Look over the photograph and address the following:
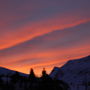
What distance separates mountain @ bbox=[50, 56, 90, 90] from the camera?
65.6 metres

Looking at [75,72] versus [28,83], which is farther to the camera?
[75,72]

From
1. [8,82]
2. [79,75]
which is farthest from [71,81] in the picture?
[8,82]

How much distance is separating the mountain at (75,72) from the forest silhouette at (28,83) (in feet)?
→ 106

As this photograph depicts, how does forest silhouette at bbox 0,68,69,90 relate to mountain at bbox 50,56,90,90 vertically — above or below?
below

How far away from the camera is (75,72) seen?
236 feet

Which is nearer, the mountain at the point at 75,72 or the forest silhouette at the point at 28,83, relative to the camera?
the forest silhouette at the point at 28,83

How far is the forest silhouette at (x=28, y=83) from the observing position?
27.3m

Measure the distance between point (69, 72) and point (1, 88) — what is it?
162ft

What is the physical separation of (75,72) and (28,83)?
4339 cm

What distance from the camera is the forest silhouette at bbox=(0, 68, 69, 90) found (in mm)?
27347

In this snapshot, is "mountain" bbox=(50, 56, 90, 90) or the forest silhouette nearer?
the forest silhouette

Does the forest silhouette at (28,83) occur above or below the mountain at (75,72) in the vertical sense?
below

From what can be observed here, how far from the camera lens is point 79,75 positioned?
68.9 metres

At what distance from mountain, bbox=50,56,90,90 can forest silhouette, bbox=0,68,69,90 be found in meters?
32.4
